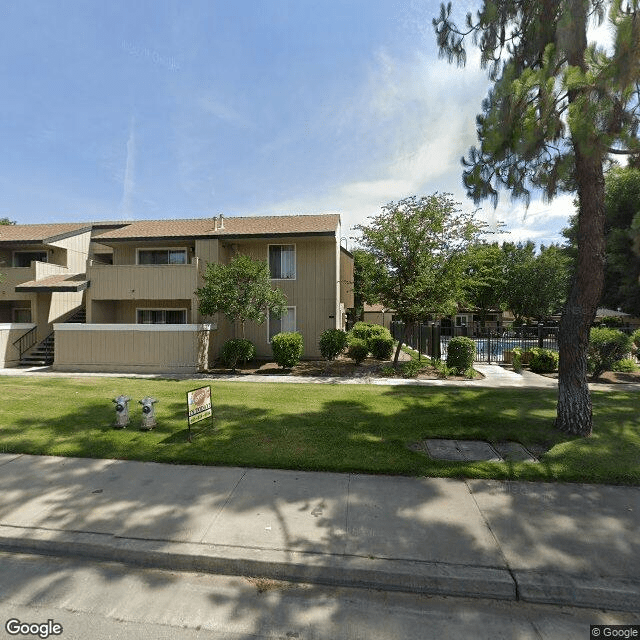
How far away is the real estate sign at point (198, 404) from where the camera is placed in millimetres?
6195

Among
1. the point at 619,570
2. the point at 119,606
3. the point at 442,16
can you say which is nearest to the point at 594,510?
the point at 619,570

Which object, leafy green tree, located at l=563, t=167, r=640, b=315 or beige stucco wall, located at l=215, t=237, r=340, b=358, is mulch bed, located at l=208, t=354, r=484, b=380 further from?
leafy green tree, located at l=563, t=167, r=640, b=315

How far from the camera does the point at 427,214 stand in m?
13.3

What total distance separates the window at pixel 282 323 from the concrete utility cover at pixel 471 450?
36.5ft

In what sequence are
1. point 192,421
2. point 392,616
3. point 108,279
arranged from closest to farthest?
1. point 392,616
2. point 192,421
3. point 108,279

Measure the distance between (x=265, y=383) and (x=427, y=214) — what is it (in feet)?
27.8

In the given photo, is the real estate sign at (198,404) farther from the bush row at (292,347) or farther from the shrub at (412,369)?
the shrub at (412,369)

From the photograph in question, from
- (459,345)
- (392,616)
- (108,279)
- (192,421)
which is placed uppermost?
(108,279)

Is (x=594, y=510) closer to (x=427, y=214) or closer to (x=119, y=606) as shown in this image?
(x=119, y=606)

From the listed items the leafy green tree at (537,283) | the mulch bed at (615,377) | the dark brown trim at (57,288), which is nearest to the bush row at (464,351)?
the mulch bed at (615,377)

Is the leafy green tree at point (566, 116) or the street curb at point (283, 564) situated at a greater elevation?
the leafy green tree at point (566, 116)

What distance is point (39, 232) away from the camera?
1964 centimetres

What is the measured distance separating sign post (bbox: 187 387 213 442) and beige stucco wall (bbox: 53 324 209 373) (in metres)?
7.59

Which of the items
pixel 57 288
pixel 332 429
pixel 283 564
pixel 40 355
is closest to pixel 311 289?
pixel 332 429
